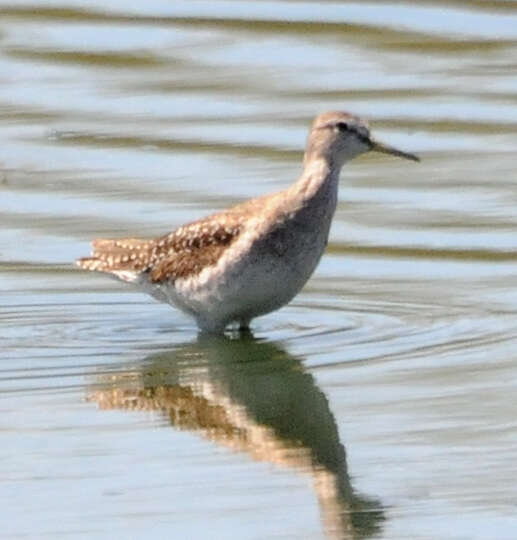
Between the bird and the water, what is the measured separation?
0.19 metres

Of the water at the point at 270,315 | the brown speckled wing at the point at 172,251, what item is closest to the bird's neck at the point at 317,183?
the brown speckled wing at the point at 172,251

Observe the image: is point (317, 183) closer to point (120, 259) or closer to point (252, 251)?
point (252, 251)

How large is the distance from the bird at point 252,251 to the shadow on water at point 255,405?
0.64 ft

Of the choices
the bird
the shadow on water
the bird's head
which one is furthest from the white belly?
the bird's head

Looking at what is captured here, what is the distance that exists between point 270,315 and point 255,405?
197 cm

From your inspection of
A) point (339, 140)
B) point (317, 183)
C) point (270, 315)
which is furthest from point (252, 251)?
point (270, 315)

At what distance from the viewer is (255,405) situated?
10219mm

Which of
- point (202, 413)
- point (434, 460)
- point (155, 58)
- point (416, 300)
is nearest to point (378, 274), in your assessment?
point (416, 300)

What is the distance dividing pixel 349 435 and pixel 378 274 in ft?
9.74

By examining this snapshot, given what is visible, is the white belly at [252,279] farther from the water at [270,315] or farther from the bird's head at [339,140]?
the bird's head at [339,140]

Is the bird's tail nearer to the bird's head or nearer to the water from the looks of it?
the water

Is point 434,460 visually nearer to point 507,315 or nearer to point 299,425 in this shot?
point 299,425

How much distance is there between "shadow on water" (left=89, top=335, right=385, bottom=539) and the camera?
8734 mm

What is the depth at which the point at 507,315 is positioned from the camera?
456 inches
